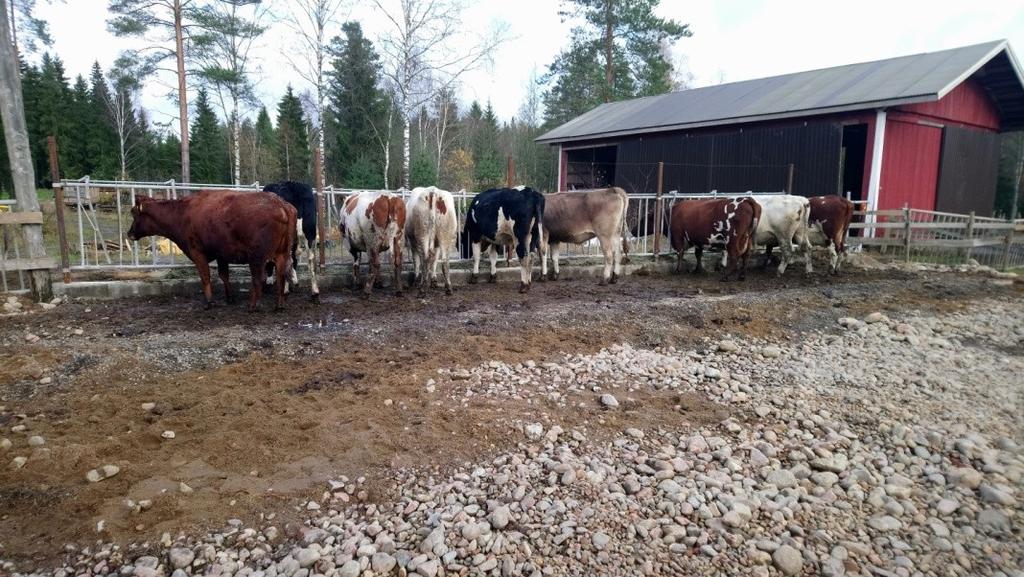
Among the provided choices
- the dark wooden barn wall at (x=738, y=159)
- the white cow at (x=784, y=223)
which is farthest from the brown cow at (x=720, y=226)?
the dark wooden barn wall at (x=738, y=159)

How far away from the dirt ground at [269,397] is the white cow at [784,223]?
3.16 metres

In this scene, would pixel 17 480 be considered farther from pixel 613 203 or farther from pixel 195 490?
pixel 613 203

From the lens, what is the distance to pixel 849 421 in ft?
13.9

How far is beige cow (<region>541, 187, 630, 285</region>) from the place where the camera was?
1005 cm

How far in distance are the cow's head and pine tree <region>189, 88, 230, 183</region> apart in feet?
96.8

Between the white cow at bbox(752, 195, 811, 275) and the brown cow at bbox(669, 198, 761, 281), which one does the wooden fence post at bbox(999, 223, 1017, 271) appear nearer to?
the white cow at bbox(752, 195, 811, 275)

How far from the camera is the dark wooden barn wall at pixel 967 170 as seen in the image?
17359 mm

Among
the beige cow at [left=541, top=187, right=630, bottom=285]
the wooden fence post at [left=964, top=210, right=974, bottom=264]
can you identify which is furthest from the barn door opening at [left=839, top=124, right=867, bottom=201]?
the beige cow at [left=541, top=187, right=630, bottom=285]

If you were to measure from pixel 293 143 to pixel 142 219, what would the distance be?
93.8 ft

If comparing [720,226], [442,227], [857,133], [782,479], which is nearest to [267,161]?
[442,227]

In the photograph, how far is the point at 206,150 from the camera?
34.6 meters

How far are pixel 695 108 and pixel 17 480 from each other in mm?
22129

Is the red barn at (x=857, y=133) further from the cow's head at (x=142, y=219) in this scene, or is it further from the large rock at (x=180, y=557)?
the large rock at (x=180, y=557)

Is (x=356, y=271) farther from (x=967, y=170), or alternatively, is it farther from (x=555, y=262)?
(x=967, y=170)
